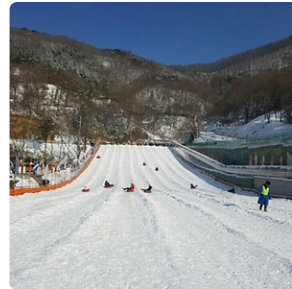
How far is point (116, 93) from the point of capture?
3883 inches

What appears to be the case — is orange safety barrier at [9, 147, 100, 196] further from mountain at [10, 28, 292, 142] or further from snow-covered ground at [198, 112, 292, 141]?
snow-covered ground at [198, 112, 292, 141]

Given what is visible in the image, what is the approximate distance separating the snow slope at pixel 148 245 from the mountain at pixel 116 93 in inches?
1165

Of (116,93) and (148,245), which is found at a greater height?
(116,93)

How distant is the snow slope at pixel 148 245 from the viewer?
4.67 m

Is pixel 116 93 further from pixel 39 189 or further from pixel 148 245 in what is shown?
pixel 148 245

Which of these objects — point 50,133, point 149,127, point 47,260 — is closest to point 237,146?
point 47,260

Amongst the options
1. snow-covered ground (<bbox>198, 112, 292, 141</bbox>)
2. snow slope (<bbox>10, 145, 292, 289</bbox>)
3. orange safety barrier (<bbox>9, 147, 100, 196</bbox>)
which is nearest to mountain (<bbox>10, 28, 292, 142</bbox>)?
snow-covered ground (<bbox>198, 112, 292, 141</bbox>)

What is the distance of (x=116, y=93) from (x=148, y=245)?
94.4 meters

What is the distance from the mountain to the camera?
58.3 metres

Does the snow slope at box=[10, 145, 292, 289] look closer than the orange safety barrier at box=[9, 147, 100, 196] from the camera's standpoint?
Yes

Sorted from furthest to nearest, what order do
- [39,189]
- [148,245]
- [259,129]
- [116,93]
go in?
[116,93]
[259,129]
[39,189]
[148,245]

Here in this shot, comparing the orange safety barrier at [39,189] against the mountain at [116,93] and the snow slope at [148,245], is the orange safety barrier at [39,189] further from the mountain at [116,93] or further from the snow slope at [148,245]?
the mountain at [116,93]

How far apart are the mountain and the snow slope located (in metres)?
29.6

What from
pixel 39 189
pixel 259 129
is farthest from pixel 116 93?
pixel 39 189
